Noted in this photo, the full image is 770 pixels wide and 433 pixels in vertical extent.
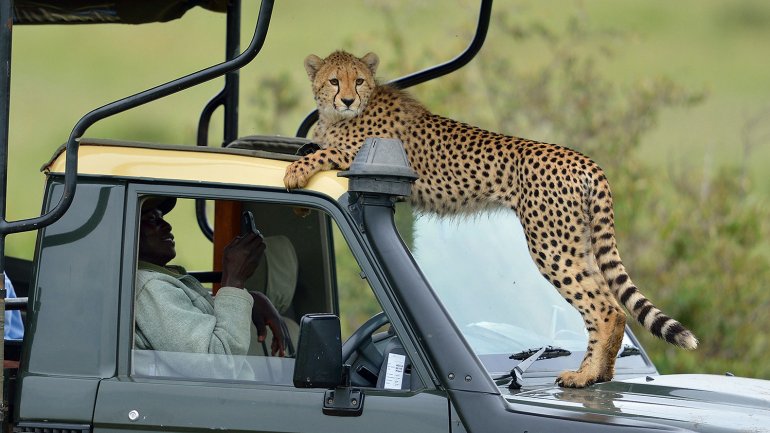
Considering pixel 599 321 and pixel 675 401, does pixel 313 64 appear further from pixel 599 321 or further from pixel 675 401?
pixel 675 401

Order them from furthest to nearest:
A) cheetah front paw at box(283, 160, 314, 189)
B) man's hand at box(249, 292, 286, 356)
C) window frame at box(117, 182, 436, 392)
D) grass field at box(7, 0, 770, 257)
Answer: grass field at box(7, 0, 770, 257), man's hand at box(249, 292, 286, 356), cheetah front paw at box(283, 160, 314, 189), window frame at box(117, 182, 436, 392)

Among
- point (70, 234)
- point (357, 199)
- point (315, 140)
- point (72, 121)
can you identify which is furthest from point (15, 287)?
point (72, 121)

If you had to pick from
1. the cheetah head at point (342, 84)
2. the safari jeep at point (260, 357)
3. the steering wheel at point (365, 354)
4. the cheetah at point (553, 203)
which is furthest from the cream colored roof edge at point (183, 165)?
the cheetah head at point (342, 84)

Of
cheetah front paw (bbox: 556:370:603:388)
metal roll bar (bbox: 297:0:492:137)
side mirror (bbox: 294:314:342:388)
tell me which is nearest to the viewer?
side mirror (bbox: 294:314:342:388)

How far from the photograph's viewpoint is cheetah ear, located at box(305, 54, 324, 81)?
13.4 ft

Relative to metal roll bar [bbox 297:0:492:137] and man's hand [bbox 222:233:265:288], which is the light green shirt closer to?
man's hand [bbox 222:233:265:288]

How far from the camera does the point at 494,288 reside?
357cm

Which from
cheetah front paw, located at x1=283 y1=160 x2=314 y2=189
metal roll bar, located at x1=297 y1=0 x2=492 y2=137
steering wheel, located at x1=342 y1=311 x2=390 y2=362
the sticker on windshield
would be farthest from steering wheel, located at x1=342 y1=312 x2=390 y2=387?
metal roll bar, located at x1=297 y1=0 x2=492 y2=137

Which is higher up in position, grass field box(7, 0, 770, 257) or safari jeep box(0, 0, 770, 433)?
grass field box(7, 0, 770, 257)

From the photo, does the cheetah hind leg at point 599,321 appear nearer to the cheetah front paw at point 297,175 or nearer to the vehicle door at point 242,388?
the vehicle door at point 242,388

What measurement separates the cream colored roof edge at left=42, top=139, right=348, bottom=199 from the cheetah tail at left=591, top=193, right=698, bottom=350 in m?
0.91

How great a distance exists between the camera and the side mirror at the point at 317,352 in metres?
2.74

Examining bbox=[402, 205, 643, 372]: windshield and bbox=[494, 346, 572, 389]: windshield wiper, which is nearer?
bbox=[494, 346, 572, 389]: windshield wiper

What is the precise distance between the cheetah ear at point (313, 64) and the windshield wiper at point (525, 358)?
1.28 meters
